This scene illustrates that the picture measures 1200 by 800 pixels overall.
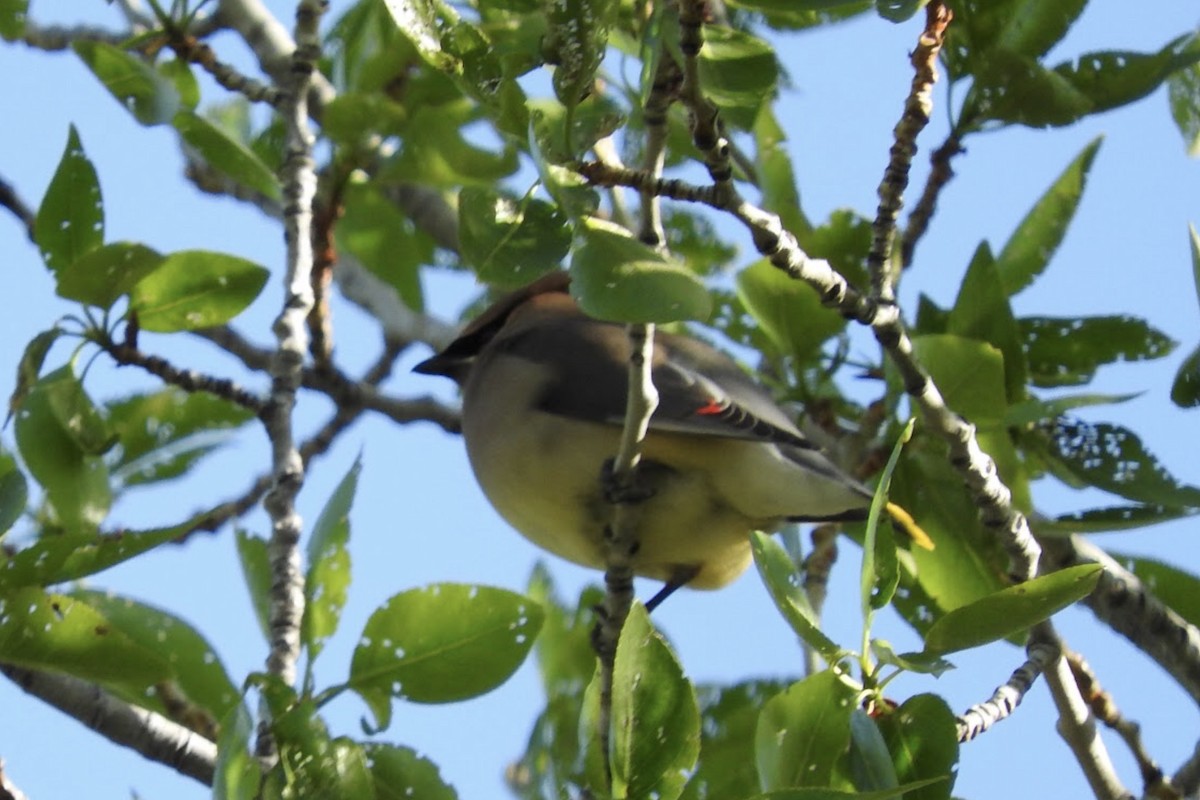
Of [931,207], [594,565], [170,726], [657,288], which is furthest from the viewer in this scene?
[594,565]

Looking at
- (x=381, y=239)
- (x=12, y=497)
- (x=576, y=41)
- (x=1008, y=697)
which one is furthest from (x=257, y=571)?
(x=381, y=239)

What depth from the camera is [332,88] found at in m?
5.85

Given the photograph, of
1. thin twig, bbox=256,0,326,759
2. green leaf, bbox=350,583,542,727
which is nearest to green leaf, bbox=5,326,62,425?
thin twig, bbox=256,0,326,759

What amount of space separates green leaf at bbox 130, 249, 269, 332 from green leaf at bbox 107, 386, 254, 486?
2.01 feet

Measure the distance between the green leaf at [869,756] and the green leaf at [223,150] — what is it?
2.43 metres

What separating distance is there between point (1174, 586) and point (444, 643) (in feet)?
5.93

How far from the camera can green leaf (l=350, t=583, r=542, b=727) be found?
3.19 meters

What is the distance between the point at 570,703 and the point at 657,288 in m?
2.05

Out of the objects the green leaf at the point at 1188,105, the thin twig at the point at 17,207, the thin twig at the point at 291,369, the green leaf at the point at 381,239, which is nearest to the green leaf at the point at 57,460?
the thin twig at the point at 291,369

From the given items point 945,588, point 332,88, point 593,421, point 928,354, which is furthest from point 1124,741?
point 332,88

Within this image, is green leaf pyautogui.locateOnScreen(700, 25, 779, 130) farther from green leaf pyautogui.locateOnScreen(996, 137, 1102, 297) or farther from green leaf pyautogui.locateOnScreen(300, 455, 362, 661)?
green leaf pyautogui.locateOnScreen(996, 137, 1102, 297)

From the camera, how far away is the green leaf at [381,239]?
5.74m

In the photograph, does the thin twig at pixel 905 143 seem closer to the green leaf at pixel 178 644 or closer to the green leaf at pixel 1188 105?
the green leaf at pixel 1188 105

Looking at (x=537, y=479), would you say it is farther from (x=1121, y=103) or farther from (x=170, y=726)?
(x=1121, y=103)
